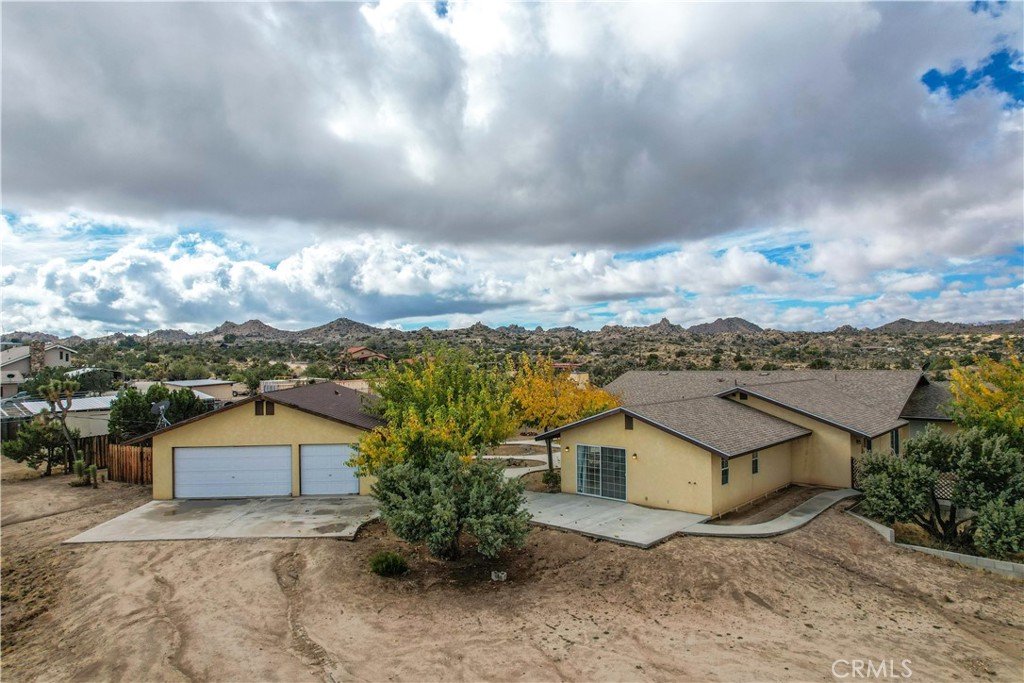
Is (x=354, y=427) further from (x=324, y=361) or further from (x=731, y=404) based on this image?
(x=324, y=361)

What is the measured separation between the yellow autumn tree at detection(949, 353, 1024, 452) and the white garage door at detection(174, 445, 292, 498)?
80.1ft

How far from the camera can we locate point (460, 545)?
15.0 m

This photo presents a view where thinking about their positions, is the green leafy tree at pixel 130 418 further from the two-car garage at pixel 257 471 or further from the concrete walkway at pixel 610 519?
the concrete walkway at pixel 610 519

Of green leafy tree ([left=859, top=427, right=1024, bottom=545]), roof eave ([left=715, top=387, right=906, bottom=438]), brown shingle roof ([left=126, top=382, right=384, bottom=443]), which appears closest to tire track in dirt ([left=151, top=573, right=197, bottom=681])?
brown shingle roof ([left=126, top=382, right=384, bottom=443])

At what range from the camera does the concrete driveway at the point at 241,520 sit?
15.8 metres

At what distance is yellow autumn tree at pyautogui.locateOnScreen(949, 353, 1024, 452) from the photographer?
18.9 meters

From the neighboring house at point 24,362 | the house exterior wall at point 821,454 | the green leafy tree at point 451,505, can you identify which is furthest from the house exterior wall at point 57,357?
the house exterior wall at point 821,454

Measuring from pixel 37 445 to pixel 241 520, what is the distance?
15.2m

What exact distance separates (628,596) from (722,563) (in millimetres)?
2819

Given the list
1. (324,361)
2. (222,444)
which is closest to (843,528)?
(222,444)

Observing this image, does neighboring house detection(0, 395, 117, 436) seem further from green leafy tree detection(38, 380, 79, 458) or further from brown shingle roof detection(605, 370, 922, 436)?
brown shingle roof detection(605, 370, 922, 436)

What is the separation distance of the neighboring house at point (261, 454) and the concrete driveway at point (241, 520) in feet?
1.89

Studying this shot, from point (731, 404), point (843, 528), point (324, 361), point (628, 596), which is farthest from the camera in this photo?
point (324, 361)

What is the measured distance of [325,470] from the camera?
20.8 m
